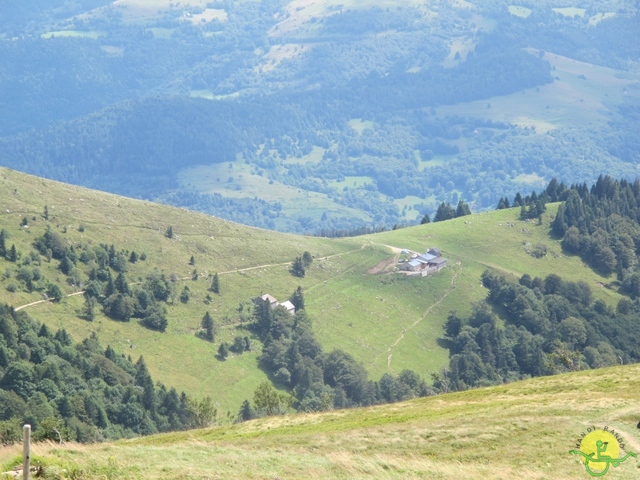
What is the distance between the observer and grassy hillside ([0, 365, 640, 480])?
4681cm

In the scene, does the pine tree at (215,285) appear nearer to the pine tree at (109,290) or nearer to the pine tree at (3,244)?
the pine tree at (109,290)

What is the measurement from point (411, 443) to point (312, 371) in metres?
108

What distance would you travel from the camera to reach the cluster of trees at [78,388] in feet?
388

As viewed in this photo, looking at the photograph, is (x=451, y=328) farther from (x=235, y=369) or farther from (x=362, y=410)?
(x=362, y=410)

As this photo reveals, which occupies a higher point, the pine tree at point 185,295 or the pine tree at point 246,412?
the pine tree at point 185,295

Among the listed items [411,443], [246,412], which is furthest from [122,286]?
[411,443]

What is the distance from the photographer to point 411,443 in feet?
197

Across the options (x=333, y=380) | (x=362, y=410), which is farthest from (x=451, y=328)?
(x=362, y=410)

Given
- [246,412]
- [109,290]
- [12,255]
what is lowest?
[246,412]

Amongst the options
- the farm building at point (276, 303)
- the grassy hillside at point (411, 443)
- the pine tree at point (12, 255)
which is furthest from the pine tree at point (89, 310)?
the grassy hillside at point (411, 443)

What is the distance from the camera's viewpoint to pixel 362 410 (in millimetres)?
79938

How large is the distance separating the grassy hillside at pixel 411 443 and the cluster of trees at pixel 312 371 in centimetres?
7607

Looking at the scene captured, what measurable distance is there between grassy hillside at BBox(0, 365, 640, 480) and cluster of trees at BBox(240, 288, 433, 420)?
76.1 metres

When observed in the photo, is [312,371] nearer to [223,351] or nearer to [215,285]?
[223,351]
